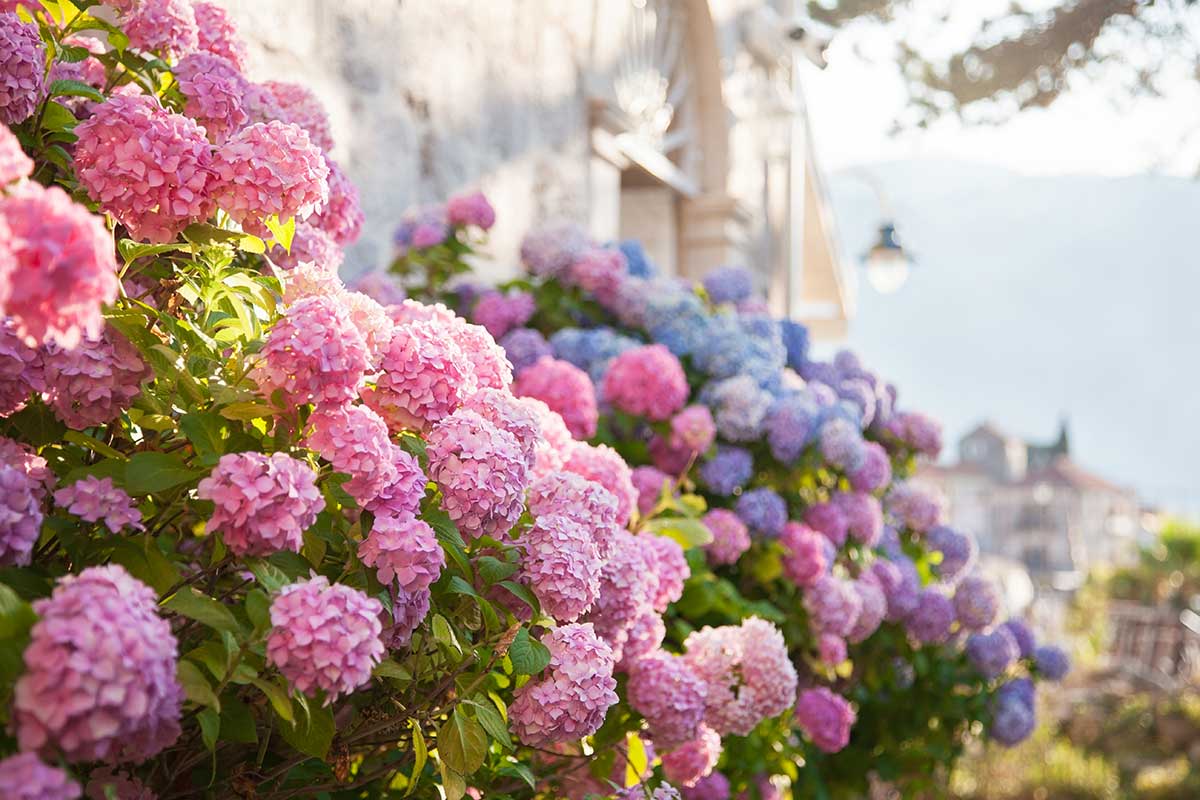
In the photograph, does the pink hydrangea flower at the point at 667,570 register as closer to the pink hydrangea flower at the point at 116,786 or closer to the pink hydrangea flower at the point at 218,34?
the pink hydrangea flower at the point at 116,786

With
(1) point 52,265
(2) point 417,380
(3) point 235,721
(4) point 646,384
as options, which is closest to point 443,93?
(4) point 646,384

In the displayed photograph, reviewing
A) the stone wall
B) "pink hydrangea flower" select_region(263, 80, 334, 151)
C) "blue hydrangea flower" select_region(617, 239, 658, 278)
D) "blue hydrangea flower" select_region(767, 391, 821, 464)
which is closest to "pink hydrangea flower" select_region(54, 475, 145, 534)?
"pink hydrangea flower" select_region(263, 80, 334, 151)

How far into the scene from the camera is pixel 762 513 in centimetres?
245

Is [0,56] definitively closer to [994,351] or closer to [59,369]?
[59,369]

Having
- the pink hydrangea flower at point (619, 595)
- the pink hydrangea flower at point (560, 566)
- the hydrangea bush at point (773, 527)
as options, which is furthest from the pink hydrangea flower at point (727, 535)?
the pink hydrangea flower at point (560, 566)

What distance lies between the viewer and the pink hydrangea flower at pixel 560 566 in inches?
44.4

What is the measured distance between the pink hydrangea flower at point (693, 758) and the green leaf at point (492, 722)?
1.66 feet

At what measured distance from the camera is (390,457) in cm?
100

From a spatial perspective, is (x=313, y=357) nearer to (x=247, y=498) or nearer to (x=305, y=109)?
(x=247, y=498)

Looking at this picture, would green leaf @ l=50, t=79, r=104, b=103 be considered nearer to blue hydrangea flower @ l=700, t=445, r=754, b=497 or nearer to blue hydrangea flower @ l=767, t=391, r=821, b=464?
blue hydrangea flower @ l=700, t=445, r=754, b=497

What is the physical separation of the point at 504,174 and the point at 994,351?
122 meters

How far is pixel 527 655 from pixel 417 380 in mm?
282

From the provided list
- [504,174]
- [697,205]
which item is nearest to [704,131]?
[697,205]

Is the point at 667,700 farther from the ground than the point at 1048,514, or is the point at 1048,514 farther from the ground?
the point at 667,700
